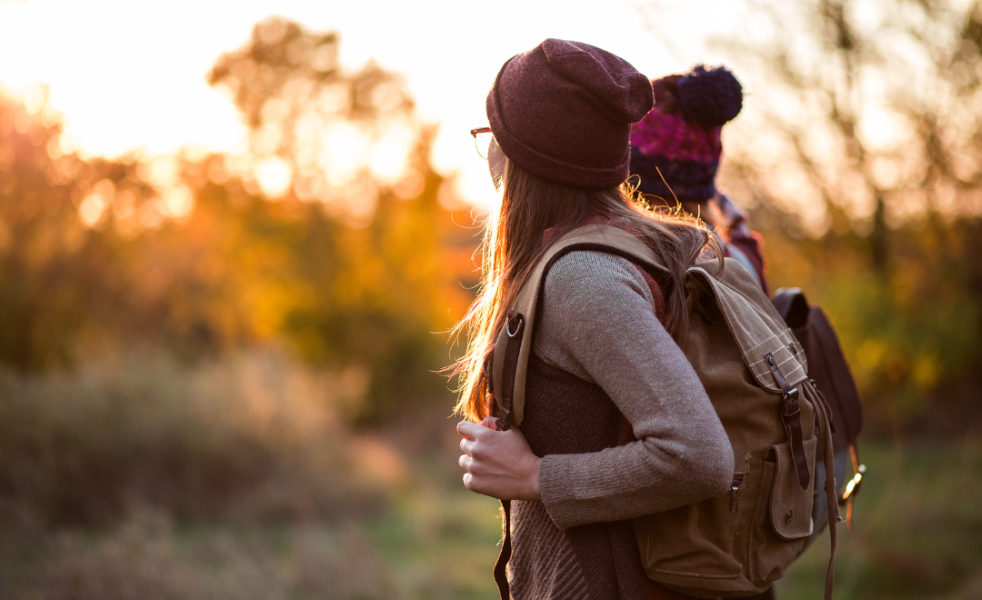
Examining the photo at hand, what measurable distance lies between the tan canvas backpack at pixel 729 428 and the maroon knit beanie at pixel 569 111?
0.42 ft

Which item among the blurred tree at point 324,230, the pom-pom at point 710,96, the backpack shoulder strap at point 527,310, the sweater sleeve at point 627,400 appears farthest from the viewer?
the blurred tree at point 324,230

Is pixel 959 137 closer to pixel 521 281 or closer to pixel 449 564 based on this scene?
pixel 449 564

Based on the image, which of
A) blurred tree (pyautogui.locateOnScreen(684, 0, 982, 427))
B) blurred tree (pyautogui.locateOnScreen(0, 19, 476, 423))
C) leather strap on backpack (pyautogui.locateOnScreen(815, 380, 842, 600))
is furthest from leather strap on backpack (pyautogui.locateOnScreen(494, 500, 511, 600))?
blurred tree (pyautogui.locateOnScreen(0, 19, 476, 423))

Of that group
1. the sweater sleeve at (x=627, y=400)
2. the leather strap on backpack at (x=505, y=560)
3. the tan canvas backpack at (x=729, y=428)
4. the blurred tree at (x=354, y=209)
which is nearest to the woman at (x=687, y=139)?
the tan canvas backpack at (x=729, y=428)

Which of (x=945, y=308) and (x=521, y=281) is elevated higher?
(x=521, y=281)

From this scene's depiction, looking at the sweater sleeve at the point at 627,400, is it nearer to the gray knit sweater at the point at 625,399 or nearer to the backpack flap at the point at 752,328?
the gray knit sweater at the point at 625,399

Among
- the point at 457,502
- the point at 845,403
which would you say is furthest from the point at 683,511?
the point at 457,502

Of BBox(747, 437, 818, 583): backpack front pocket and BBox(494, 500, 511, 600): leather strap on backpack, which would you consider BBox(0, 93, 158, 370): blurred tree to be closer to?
BBox(494, 500, 511, 600): leather strap on backpack

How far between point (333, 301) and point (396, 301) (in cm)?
140

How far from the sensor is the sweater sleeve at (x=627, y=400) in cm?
103

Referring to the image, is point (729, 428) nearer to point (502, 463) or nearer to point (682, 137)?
point (502, 463)

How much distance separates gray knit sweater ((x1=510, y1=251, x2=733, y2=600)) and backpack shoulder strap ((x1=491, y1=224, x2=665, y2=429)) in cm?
2

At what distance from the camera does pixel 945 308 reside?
7504 millimetres

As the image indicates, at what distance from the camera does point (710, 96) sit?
170 cm
